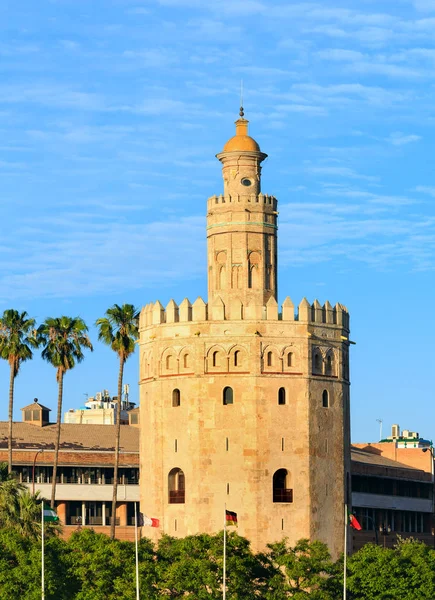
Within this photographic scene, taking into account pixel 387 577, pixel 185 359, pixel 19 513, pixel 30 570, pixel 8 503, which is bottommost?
pixel 30 570

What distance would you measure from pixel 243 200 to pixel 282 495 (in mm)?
17218

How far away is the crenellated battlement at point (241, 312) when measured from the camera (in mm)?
97750

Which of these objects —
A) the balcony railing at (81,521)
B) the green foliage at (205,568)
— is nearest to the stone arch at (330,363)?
the green foliage at (205,568)

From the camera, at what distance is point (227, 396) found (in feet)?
319

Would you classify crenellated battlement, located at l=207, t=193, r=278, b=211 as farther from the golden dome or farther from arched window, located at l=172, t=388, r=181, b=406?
arched window, located at l=172, t=388, r=181, b=406

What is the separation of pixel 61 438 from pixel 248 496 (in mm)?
38825


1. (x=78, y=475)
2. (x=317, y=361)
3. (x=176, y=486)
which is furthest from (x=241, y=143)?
(x=78, y=475)

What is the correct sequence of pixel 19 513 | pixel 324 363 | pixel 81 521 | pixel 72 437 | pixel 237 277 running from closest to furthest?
pixel 19 513
pixel 324 363
pixel 237 277
pixel 81 521
pixel 72 437

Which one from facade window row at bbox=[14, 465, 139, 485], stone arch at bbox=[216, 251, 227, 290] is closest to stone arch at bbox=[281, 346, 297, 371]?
stone arch at bbox=[216, 251, 227, 290]

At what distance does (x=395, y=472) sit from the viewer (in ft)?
464

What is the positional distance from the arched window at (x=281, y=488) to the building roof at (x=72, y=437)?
34.4 metres

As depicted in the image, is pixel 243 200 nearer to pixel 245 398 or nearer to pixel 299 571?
pixel 245 398

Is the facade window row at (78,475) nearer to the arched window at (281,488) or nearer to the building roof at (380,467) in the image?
the building roof at (380,467)

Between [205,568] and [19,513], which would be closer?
[205,568]
